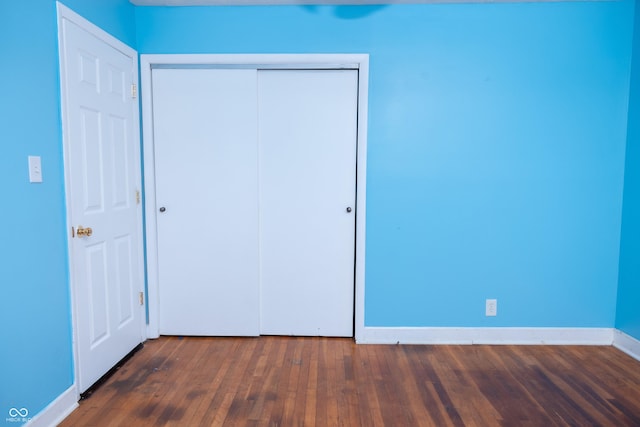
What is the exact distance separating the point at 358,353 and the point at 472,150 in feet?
5.50

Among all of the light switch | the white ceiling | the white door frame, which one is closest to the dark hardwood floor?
the white door frame

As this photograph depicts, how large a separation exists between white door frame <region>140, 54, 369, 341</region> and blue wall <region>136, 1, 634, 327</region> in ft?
0.20

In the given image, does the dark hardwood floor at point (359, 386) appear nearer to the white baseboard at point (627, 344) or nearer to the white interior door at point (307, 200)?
the white baseboard at point (627, 344)

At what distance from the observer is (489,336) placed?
2.77 m

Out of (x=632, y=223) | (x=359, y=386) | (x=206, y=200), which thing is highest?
(x=206, y=200)

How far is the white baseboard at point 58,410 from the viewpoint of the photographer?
69.1 inches

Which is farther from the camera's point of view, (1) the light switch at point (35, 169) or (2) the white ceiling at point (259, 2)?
(2) the white ceiling at point (259, 2)

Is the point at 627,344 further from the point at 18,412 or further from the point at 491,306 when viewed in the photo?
the point at 18,412

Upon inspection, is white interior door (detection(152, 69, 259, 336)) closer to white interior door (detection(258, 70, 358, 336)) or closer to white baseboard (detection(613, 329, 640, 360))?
white interior door (detection(258, 70, 358, 336))

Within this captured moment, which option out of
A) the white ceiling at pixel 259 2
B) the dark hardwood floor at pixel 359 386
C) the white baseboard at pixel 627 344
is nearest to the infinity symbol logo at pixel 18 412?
the dark hardwood floor at pixel 359 386

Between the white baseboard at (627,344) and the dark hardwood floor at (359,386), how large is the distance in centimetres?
9

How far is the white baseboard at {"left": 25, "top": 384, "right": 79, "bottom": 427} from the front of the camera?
1756 mm

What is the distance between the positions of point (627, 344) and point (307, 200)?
251cm

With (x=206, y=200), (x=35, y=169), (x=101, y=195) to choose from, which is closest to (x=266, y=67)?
(x=206, y=200)
